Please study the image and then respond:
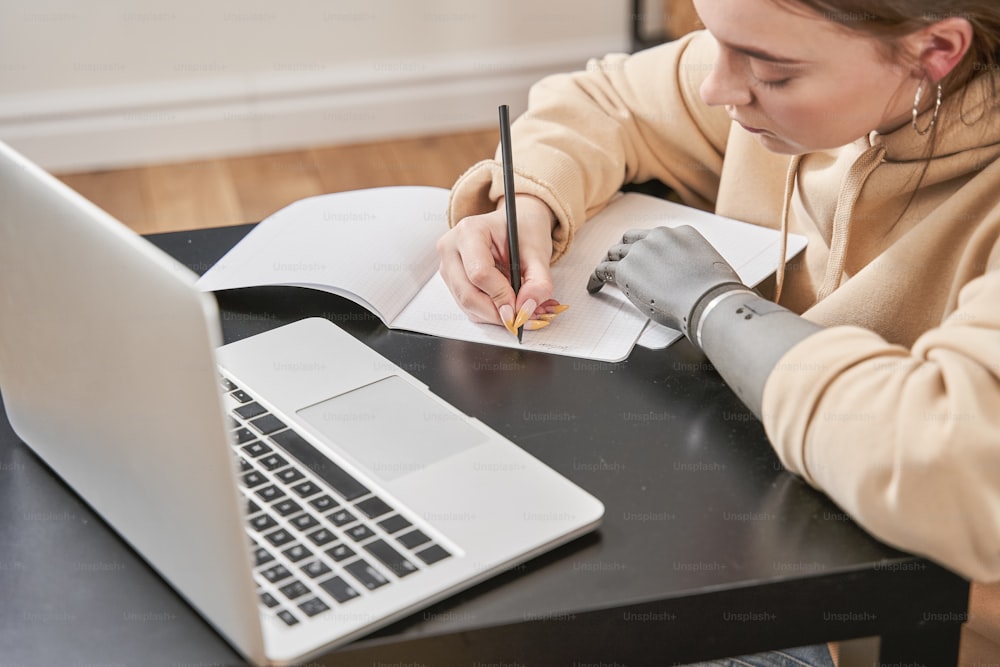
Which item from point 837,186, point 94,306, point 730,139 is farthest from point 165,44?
point 94,306

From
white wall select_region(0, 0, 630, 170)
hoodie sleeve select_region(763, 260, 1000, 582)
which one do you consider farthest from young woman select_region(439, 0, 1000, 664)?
white wall select_region(0, 0, 630, 170)

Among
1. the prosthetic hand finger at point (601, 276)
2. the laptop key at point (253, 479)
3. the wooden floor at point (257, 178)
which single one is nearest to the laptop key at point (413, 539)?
the laptop key at point (253, 479)

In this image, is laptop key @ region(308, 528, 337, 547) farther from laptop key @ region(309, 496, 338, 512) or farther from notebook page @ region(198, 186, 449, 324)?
notebook page @ region(198, 186, 449, 324)

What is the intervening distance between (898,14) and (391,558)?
0.52 metres

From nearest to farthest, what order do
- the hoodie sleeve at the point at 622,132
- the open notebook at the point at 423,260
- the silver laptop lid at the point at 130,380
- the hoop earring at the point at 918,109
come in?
the silver laptop lid at the point at 130,380, the hoop earring at the point at 918,109, the open notebook at the point at 423,260, the hoodie sleeve at the point at 622,132

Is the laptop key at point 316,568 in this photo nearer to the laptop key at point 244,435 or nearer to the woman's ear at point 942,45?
the laptop key at point 244,435

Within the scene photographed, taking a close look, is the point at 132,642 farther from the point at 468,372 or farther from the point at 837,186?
the point at 837,186

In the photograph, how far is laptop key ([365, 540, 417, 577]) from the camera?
2.29 ft

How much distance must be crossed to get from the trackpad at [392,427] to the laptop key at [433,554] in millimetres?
83

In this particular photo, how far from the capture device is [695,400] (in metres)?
0.90

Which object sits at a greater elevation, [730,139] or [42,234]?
[42,234]

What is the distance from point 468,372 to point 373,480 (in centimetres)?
19

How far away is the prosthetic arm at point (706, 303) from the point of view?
834 millimetres

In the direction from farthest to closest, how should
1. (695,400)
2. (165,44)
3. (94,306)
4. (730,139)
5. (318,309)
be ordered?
(165,44)
(730,139)
(318,309)
(695,400)
(94,306)
